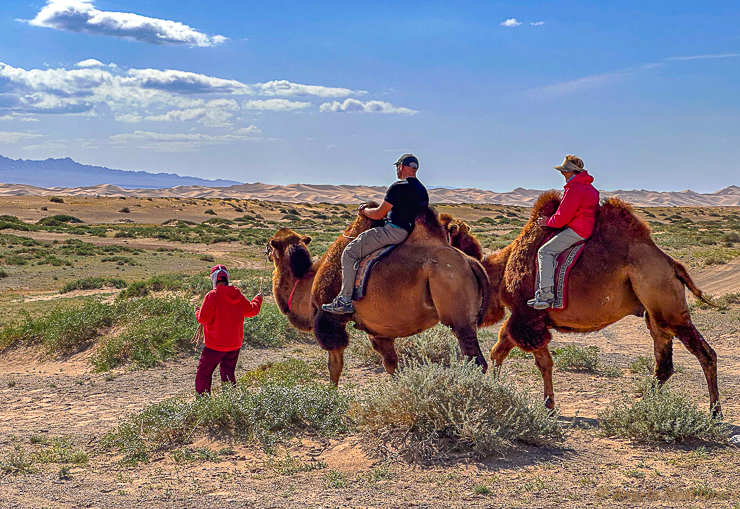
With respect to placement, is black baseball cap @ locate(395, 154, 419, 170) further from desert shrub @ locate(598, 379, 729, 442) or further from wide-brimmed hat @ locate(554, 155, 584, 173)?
desert shrub @ locate(598, 379, 729, 442)

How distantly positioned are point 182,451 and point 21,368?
6602 mm

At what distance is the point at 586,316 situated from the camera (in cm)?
675

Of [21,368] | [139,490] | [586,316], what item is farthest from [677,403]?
[21,368]

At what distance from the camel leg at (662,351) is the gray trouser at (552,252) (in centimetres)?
101

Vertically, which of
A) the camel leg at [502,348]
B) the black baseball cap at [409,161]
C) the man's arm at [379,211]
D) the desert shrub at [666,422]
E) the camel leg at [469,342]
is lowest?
the desert shrub at [666,422]

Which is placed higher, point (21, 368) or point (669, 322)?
point (669, 322)

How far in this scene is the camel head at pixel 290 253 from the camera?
315 inches

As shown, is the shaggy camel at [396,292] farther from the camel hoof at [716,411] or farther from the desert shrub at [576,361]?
the desert shrub at [576,361]

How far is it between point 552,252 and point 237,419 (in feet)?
11.3

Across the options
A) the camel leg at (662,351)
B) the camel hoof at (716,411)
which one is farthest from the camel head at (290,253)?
the camel hoof at (716,411)

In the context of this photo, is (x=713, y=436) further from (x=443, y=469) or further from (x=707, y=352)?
(x=443, y=469)

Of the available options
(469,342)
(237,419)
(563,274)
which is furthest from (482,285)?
(237,419)

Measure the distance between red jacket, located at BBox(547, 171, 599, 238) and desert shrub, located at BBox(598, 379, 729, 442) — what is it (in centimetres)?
169

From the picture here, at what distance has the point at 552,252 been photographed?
6.76 m
